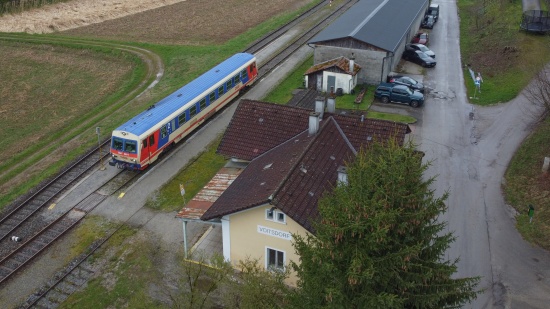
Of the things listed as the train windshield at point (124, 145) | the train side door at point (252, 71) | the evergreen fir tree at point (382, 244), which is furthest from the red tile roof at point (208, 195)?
the train side door at point (252, 71)

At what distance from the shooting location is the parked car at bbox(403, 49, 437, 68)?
48.1m

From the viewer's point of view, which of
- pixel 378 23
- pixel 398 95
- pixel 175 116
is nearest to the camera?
pixel 175 116

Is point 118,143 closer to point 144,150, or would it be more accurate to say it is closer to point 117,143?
point 117,143

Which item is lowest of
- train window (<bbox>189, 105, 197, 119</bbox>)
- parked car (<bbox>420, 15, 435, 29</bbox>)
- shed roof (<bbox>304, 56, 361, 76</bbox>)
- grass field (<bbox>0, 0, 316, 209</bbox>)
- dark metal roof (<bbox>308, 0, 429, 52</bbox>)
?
grass field (<bbox>0, 0, 316, 209</bbox>)

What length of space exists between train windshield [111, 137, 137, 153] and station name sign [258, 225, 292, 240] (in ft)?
39.0

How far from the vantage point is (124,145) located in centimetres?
3056

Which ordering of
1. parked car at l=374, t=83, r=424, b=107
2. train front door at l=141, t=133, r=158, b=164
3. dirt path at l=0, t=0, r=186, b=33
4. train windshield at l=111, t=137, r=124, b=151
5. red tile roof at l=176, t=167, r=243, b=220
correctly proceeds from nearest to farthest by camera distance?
red tile roof at l=176, t=167, r=243, b=220 → train windshield at l=111, t=137, r=124, b=151 → train front door at l=141, t=133, r=158, b=164 → parked car at l=374, t=83, r=424, b=107 → dirt path at l=0, t=0, r=186, b=33

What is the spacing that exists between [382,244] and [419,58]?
127 feet

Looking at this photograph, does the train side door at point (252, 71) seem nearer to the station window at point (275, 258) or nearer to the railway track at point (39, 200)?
the railway track at point (39, 200)

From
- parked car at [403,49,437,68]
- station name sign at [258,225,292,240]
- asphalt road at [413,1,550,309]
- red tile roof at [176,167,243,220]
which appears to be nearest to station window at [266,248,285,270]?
station name sign at [258,225,292,240]

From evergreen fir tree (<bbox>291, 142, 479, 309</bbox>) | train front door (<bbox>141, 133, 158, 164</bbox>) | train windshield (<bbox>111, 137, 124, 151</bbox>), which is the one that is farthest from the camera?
train front door (<bbox>141, 133, 158, 164</bbox>)

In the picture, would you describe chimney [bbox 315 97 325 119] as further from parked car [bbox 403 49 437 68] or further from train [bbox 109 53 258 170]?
parked car [bbox 403 49 437 68]

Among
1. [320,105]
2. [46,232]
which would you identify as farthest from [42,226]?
[320,105]

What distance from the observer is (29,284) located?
23.0 metres
